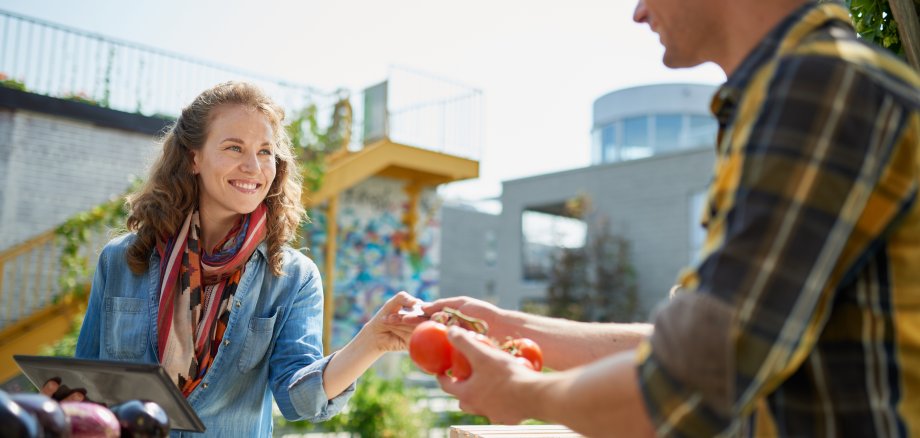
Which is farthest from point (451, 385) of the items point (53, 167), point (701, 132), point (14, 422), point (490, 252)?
point (490, 252)

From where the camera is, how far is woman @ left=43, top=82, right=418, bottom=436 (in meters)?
2.41

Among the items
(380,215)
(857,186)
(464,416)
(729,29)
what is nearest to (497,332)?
(729,29)

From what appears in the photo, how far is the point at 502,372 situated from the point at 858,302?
0.51 meters

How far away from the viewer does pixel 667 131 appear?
27719 millimetres

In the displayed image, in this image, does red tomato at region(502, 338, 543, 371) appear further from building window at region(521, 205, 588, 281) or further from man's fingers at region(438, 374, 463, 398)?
building window at region(521, 205, 588, 281)

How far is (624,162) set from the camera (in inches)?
964

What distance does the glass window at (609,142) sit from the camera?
27114 mm

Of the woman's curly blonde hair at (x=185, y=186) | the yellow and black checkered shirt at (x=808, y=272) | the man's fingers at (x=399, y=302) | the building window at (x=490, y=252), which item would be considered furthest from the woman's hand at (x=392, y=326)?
the building window at (x=490, y=252)

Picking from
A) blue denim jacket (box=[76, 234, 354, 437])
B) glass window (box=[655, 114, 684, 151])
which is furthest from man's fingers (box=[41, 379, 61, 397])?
glass window (box=[655, 114, 684, 151])

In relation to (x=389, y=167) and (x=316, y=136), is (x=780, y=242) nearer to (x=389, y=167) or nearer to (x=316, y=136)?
(x=316, y=136)

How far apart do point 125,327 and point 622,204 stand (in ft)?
74.1

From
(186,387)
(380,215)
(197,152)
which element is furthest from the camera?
(380,215)

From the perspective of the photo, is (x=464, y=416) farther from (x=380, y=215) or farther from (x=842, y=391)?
(x=842, y=391)

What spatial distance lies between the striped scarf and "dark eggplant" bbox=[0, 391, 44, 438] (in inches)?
47.7
